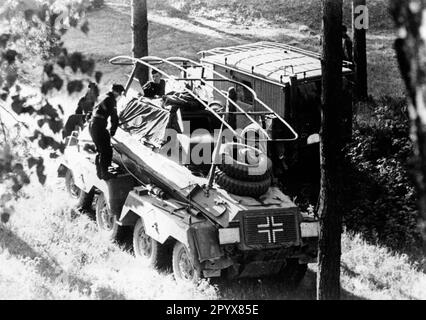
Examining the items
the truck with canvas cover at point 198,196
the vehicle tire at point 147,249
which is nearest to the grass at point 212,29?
the truck with canvas cover at point 198,196

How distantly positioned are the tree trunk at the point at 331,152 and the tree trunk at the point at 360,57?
9505 mm

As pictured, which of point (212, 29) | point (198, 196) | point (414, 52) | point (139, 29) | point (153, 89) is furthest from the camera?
point (212, 29)

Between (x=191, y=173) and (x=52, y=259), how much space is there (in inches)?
100

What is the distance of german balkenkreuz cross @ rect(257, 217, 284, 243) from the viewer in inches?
352

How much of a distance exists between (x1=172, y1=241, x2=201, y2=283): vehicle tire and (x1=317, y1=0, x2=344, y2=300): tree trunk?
1916mm

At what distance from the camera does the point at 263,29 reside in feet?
80.3

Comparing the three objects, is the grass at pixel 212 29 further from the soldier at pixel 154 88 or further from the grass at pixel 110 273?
the grass at pixel 110 273

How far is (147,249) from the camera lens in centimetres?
1042

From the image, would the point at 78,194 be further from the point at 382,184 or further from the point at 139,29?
the point at 382,184

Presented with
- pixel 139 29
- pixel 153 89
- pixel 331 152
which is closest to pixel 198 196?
pixel 331 152

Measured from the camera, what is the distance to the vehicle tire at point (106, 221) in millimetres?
11016

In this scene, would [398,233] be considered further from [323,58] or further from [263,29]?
[263,29]

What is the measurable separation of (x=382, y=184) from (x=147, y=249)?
472cm

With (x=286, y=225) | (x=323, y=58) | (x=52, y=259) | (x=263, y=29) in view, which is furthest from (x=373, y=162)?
(x=263, y=29)
